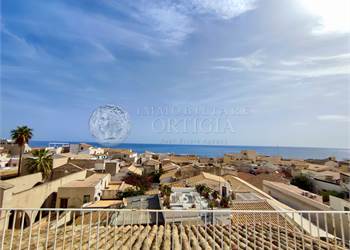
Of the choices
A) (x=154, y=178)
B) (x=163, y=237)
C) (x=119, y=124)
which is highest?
(x=119, y=124)

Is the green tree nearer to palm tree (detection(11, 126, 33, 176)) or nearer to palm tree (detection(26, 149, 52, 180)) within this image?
palm tree (detection(26, 149, 52, 180))

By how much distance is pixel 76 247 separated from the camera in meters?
3.48

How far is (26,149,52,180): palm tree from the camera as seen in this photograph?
19703mm

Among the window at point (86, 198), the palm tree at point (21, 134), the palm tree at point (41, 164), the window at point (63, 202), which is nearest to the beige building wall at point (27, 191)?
the window at point (63, 202)

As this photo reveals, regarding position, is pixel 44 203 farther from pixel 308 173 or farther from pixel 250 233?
pixel 308 173

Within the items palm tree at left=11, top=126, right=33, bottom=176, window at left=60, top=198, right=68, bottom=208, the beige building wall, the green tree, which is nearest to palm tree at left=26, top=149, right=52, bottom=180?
palm tree at left=11, top=126, right=33, bottom=176

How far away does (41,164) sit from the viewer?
1980cm

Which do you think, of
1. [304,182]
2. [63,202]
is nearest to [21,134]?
[63,202]

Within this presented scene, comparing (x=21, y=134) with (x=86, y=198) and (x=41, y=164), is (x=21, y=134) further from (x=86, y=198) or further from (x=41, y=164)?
(x=86, y=198)

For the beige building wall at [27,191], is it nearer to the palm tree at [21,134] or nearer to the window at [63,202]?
the window at [63,202]

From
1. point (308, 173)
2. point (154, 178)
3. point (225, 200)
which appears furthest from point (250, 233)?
point (308, 173)

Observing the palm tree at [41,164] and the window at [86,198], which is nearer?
the window at [86,198]

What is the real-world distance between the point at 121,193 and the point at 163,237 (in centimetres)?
1449

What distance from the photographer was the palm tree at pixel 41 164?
64.6 ft
